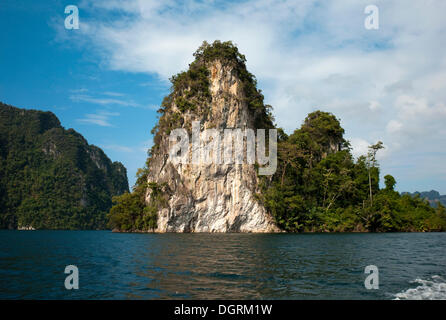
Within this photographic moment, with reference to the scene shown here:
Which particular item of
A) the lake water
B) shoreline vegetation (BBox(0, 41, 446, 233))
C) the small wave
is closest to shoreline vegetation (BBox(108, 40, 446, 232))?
shoreline vegetation (BBox(0, 41, 446, 233))

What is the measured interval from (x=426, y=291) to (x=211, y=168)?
34.3 metres

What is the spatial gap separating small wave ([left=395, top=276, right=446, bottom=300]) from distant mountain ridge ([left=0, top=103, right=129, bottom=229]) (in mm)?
107371

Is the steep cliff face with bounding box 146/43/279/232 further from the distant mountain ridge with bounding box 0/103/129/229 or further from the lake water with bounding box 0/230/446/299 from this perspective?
the distant mountain ridge with bounding box 0/103/129/229

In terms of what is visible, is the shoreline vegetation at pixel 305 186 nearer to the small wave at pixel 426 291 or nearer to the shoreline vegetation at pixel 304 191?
the shoreline vegetation at pixel 304 191

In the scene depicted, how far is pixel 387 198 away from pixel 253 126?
22217 mm

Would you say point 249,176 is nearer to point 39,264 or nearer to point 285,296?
point 39,264

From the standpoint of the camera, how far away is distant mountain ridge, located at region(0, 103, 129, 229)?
100688 millimetres

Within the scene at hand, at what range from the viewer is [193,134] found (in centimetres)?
4319

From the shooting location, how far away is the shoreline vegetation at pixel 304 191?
145 ft

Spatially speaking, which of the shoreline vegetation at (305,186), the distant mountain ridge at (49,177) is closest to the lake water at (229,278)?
the shoreline vegetation at (305,186)

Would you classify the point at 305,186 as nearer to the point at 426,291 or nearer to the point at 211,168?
the point at 211,168

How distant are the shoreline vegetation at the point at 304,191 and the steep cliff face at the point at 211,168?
23 cm

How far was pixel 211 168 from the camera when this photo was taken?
42.4 m
